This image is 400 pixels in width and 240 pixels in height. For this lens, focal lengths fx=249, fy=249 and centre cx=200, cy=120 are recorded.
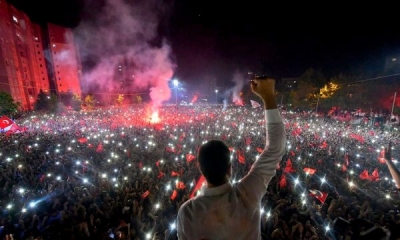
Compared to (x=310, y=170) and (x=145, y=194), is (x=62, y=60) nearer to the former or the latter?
(x=145, y=194)

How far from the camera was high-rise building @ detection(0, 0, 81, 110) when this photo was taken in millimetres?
41875

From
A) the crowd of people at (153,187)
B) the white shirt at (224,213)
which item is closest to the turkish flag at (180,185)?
the crowd of people at (153,187)

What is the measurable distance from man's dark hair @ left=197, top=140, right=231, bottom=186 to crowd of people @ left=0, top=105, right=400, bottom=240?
79cm

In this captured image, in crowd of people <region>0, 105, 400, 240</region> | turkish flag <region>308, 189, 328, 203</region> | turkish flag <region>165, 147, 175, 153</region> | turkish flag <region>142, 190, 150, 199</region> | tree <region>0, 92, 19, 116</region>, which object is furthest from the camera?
tree <region>0, 92, 19, 116</region>

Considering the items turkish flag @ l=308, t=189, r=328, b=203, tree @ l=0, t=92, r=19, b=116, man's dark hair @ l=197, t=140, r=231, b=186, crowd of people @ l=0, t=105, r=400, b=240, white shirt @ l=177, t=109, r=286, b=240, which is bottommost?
tree @ l=0, t=92, r=19, b=116

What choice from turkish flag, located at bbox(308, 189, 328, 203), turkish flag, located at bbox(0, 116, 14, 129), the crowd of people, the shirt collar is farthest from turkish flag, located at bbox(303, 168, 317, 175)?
turkish flag, located at bbox(0, 116, 14, 129)

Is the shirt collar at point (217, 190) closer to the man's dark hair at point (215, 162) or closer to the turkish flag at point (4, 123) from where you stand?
the man's dark hair at point (215, 162)

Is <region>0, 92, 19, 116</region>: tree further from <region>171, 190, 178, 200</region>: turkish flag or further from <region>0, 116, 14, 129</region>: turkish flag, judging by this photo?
<region>171, 190, 178, 200</region>: turkish flag

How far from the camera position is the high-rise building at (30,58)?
41.9 meters

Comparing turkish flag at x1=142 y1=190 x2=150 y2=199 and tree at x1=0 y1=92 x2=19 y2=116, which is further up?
turkish flag at x1=142 y1=190 x2=150 y2=199

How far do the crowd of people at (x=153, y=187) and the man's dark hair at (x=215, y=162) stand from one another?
79cm

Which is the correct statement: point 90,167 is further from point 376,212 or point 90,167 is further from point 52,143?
point 376,212

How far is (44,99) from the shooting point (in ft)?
137

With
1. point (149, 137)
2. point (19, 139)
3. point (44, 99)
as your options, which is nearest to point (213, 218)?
point (149, 137)
